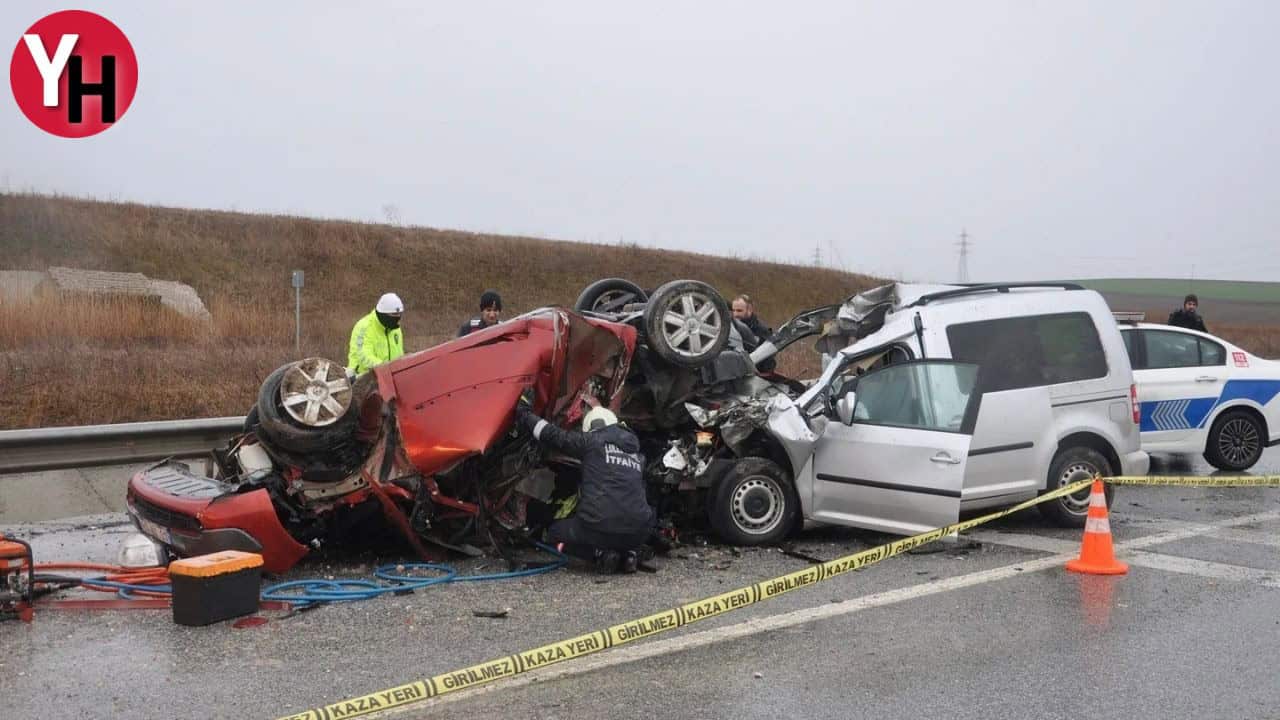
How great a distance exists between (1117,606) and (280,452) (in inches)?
194

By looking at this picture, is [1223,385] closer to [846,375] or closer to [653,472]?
[846,375]

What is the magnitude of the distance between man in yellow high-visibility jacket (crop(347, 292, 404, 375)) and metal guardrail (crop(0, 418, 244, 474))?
210 centimetres

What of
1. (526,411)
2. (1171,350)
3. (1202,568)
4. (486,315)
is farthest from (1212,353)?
(526,411)

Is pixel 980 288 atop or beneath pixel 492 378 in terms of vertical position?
atop

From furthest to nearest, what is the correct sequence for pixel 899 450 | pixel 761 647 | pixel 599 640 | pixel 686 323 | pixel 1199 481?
pixel 1199 481
pixel 686 323
pixel 899 450
pixel 761 647
pixel 599 640

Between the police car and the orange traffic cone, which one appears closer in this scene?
the orange traffic cone

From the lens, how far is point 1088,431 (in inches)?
323

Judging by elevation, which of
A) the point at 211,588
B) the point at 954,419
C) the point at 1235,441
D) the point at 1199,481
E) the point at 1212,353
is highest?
the point at 1212,353

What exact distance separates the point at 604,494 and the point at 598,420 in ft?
1.55

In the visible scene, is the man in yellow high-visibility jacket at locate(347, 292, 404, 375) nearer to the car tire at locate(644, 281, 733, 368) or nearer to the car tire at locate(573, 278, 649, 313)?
the car tire at locate(573, 278, 649, 313)

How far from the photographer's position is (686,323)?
25.6ft

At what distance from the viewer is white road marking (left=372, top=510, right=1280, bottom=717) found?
482 centimetres

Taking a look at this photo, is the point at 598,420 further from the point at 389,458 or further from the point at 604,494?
the point at 389,458

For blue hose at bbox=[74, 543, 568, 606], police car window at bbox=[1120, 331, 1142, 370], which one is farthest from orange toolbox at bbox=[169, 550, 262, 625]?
police car window at bbox=[1120, 331, 1142, 370]
